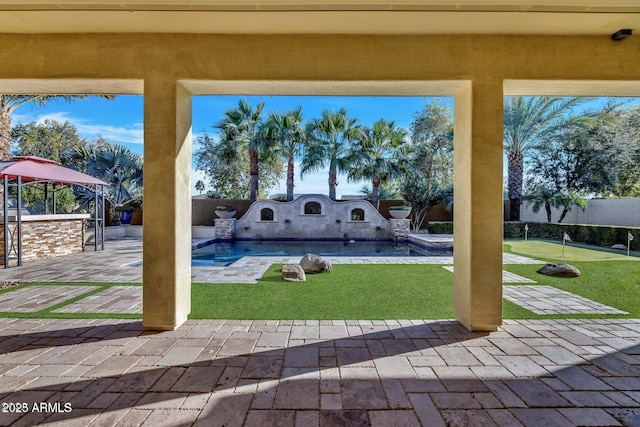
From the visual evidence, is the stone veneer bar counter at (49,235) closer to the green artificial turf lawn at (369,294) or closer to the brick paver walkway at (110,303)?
the green artificial turf lawn at (369,294)

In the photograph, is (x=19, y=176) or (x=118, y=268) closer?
(x=118, y=268)

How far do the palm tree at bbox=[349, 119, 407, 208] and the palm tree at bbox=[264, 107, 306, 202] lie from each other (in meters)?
3.39

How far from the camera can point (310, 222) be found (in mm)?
16859

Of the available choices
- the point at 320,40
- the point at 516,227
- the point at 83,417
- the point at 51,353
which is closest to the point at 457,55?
the point at 320,40

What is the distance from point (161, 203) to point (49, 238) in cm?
836

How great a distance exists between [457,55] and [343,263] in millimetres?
5616

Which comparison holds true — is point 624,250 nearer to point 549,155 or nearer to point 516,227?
point 516,227

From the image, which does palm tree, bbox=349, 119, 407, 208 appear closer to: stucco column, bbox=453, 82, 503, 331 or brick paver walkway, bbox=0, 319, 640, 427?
stucco column, bbox=453, 82, 503, 331

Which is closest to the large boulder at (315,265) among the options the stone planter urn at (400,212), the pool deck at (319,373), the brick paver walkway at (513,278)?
the pool deck at (319,373)

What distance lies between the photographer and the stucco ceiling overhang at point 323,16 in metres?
3.05

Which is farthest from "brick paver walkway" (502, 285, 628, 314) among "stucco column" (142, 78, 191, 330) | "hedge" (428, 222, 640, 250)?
"hedge" (428, 222, 640, 250)

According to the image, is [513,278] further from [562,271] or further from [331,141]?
[331,141]

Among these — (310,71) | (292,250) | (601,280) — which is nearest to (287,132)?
(292,250)

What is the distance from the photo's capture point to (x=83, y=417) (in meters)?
2.16
